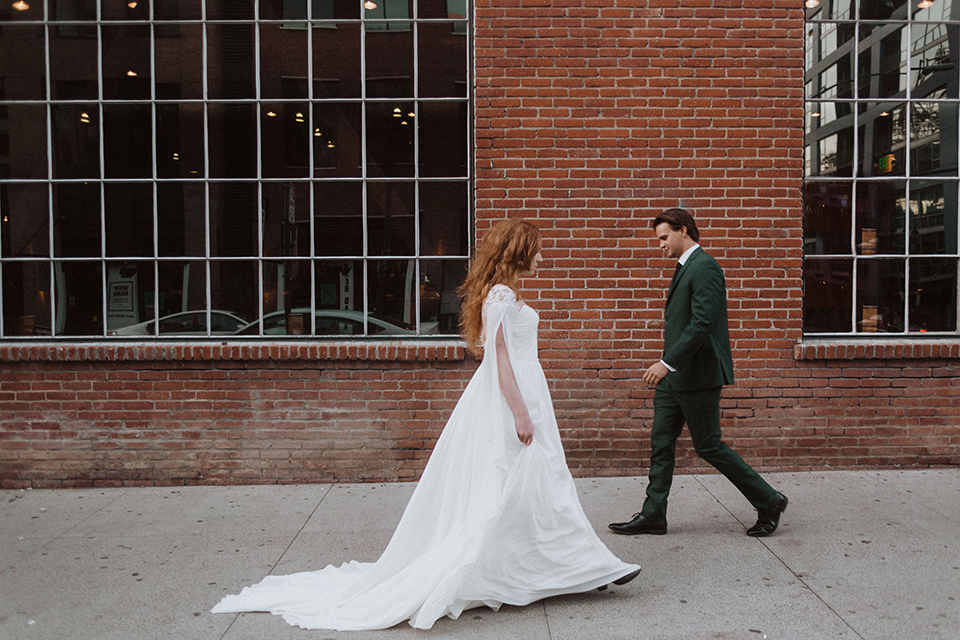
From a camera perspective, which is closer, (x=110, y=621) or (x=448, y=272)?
(x=110, y=621)

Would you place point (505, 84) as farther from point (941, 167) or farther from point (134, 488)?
point (134, 488)

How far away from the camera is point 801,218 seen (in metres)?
6.01

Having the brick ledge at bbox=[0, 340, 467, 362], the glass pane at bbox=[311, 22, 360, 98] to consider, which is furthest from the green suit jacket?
the glass pane at bbox=[311, 22, 360, 98]

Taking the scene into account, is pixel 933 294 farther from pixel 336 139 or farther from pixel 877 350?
pixel 336 139

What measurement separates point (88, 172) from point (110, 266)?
0.80m

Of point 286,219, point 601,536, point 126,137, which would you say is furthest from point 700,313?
point 126,137

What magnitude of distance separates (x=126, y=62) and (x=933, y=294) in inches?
275

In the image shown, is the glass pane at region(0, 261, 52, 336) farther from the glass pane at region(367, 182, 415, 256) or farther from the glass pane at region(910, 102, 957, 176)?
the glass pane at region(910, 102, 957, 176)

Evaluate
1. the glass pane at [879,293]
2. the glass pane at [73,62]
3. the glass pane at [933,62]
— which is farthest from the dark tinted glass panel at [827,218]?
the glass pane at [73,62]

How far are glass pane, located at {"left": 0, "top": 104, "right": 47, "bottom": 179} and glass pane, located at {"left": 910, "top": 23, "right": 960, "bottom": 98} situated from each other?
7.30m

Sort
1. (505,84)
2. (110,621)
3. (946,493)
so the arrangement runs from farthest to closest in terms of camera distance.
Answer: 1. (505,84)
2. (946,493)
3. (110,621)

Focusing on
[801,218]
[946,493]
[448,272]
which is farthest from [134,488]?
[946,493]

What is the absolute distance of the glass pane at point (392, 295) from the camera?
6125 mm

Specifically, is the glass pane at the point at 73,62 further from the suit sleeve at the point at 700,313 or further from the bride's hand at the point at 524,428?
the suit sleeve at the point at 700,313
